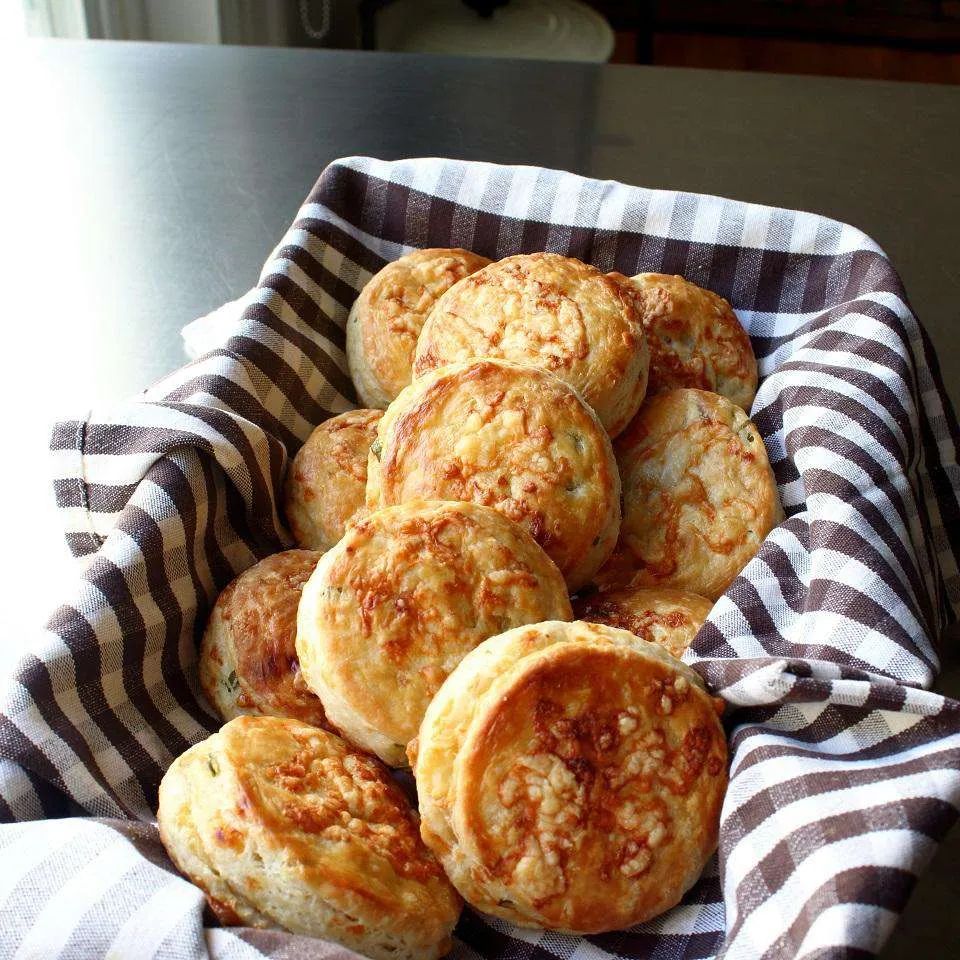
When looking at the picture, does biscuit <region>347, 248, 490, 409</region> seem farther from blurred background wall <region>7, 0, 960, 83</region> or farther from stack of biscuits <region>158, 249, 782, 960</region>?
blurred background wall <region>7, 0, 960, 83</region>

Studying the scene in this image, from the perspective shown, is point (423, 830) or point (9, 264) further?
point (9, 264)

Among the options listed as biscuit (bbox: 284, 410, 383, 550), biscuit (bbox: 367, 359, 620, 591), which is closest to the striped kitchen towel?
biscuit (bbox: 284, 410, 383, 550)

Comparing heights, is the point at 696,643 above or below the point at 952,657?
above

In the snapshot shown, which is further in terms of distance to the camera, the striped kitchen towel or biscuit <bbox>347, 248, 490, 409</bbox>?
biscuit <bbox>347, 248, 490, 409</bbox>

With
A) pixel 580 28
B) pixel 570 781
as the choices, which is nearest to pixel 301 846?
pixel 570 781

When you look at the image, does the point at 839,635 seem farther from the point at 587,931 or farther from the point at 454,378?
the point at 454,378

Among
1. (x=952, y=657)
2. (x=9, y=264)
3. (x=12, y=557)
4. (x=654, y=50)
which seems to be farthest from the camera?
(x=654, y=50)

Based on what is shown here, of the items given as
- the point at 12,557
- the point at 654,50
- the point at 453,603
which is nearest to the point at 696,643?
the point at 453,603
